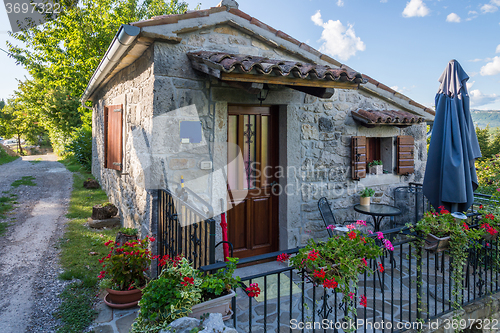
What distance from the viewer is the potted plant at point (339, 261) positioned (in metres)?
2.13

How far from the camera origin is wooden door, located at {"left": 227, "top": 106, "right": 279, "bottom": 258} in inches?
167

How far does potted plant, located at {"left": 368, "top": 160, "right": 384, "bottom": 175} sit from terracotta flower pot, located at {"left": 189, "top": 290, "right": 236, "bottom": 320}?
4.24 metres

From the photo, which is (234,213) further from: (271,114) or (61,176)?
(61,176)

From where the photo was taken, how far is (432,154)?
3531 millimetres

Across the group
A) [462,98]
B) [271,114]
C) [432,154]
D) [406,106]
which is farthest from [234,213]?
[406,106]

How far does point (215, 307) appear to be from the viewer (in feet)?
6.53

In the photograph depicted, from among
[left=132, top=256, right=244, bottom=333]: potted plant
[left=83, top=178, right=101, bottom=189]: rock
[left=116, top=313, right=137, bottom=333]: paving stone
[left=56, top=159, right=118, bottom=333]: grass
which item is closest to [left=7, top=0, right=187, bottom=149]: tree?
[left=83, top=178, right=101, bottom=189]: rock

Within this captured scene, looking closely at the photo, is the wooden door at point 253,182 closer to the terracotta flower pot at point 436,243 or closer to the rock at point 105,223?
the terracotta flower pot at point 436,243

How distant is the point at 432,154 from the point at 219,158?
2635mm

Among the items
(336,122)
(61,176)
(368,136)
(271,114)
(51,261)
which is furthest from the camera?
(61,176)

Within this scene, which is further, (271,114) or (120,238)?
(271,114)

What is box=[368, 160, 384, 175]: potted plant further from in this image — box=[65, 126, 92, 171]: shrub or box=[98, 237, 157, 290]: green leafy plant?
box=[65, 126, 92, 171]: shrub

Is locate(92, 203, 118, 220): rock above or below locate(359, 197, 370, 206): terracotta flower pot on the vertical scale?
below

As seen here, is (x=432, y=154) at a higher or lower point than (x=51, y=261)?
higher
